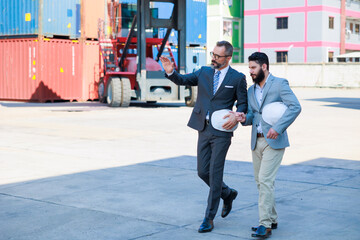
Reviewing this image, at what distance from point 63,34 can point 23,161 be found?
18.5m

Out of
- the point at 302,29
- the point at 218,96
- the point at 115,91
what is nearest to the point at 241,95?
the point at 218,96

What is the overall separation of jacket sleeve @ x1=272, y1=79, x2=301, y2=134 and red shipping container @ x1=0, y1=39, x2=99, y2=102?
898 inches

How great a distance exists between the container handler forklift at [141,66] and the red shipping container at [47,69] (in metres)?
A: 3.29

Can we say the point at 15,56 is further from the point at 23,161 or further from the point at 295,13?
the point at 295,13

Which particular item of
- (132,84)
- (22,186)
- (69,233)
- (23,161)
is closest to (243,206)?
(69,233)

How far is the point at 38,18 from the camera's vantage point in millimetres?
26906

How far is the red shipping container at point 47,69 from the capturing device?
2762cm

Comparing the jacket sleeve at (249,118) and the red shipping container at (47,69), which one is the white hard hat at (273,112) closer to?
the jacket sleeve at (249,118)

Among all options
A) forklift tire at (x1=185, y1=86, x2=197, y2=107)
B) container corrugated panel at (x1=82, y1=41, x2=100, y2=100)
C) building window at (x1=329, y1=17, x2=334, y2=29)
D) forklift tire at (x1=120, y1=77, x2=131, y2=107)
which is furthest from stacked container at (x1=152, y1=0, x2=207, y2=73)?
building window at (x1=329, y1=17, x2=334, y2=29)

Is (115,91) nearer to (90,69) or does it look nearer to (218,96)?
(90,69)

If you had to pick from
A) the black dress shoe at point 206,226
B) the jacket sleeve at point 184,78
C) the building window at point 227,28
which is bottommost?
the black dress shoe at point 206,226

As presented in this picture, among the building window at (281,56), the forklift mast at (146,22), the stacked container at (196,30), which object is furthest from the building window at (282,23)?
the forklift mast at (146,22)

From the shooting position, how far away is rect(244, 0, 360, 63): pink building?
53188mm

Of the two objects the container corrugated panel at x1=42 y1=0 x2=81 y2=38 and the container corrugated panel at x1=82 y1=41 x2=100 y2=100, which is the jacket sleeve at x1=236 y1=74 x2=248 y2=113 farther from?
the container corrugated panel at x1=82 y1=41 x2=100 y2=100
